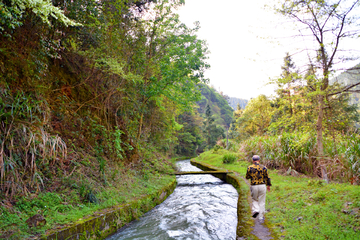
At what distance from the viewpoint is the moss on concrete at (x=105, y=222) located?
3.40m

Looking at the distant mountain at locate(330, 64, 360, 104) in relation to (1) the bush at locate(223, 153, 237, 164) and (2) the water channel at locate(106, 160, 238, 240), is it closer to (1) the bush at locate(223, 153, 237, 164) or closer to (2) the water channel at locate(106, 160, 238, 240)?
(2) the water channel at locate(106, 160, 238, 240)

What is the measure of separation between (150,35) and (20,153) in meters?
7.28

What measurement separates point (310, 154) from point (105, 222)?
8.24 meters

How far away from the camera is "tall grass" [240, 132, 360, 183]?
5978mm

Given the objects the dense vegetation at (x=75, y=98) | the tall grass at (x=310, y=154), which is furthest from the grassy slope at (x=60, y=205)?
the tall grass at (x=310, y=154)

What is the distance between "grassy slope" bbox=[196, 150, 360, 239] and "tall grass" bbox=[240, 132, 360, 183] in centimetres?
141

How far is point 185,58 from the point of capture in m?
8.88

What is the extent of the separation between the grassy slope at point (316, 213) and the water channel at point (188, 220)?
1.21 m

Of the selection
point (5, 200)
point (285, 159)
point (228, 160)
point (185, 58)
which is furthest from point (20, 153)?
point (228, 160)

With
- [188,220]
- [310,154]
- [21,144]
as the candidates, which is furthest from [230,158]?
[21,144]

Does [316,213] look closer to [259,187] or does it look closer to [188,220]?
[259,187]

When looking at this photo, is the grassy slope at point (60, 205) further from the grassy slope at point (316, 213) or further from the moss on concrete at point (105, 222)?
the grassy slope at point (316, 213)

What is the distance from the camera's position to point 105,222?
4336mm

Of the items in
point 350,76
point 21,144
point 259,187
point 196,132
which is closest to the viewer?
point 21,144
